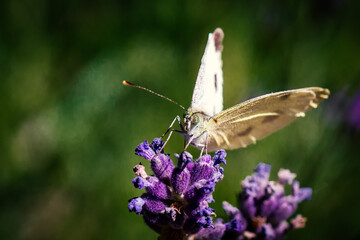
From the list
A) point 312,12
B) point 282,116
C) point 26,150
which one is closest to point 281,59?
point 312,12

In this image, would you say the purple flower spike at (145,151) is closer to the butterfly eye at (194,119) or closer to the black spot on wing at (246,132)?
the butterfly eye at (194,119)

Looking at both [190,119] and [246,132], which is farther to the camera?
[246,132]

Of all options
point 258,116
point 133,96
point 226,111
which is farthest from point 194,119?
point 133,96

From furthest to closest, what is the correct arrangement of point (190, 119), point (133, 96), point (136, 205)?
point (133, 96) → point (190, 119) → point (136, 205)

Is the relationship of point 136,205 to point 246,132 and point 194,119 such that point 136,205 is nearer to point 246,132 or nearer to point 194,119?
point 194,119

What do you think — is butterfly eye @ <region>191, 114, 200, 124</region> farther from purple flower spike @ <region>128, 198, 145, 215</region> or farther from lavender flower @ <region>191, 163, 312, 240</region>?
purple flower spike @ <region>128, 198, 145, 215</region>
